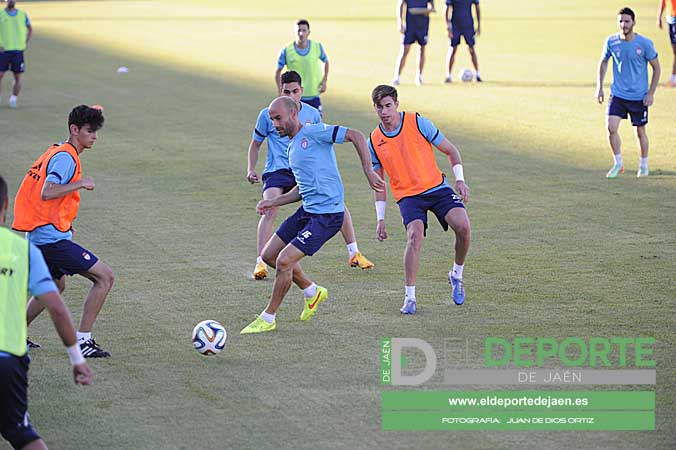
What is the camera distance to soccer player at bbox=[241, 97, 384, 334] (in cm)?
951

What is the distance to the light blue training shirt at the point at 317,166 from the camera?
9.65 metres

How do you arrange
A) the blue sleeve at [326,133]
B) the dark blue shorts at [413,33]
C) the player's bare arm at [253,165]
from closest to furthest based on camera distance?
1. the blue sleeve at [326,133]
2. the player's bare arm at [253,165]
3. the dark blue shorts at [413,33]

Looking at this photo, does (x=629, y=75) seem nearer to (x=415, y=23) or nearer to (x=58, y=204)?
(x=58, y=204)

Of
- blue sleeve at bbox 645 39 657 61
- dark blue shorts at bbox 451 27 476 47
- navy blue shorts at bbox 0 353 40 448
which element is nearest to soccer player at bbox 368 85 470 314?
navy blue shorts at bbox 0 353 40 448

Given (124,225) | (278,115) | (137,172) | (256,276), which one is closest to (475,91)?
(137,172)

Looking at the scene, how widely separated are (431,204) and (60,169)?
3.79 metres

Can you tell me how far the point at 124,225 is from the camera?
14.1 meters

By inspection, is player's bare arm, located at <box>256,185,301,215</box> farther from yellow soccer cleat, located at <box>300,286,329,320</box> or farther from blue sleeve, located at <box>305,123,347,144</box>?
yellow soccer cleat, located at <box>300,286,329,320</box>

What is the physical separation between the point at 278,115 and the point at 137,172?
870 cm

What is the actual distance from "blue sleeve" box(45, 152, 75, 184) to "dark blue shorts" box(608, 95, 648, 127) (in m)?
10.1

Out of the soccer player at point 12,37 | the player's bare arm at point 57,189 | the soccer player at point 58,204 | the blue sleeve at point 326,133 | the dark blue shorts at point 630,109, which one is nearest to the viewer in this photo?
the player's bare arm at point 57,189

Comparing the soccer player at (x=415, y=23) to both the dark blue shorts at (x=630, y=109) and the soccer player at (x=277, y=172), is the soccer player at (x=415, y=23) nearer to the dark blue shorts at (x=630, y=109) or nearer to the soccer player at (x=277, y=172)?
the dark blue shorts at (x=630, y=109)

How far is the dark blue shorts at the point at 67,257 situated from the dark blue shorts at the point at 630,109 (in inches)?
394

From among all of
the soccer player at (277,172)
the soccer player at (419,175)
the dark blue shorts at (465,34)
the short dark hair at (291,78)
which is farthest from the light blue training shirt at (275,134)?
the dark blue shorts at (465,34)
